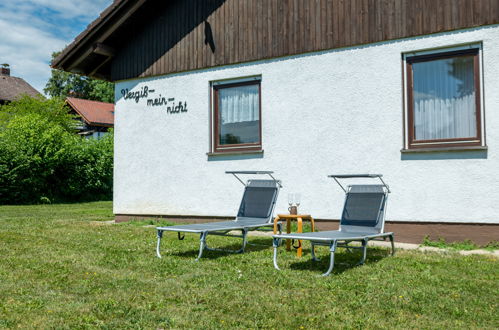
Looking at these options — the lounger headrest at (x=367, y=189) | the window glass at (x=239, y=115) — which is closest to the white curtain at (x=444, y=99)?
the lounger headrest at (x=367, y=189)

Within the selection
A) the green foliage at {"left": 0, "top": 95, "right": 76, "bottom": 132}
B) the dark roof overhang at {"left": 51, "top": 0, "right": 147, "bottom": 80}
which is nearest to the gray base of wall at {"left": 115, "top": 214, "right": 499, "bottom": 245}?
the dark roof overhang at {"left": 51, "top": 0, "right": 147, "bottom": 80}

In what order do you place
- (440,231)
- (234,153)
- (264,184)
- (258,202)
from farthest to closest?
1. (234,153)
2. (264,184)
3. (258,202)
4. (440,231)

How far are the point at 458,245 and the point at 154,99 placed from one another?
22.0ft

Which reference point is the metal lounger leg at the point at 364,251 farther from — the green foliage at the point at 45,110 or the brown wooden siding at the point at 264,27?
the green foliage at the point at 45,110

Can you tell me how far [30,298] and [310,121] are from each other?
229 inches

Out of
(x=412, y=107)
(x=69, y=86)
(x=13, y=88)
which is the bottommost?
(x=412, y=107)

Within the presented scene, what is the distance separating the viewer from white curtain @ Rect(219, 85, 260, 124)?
10.2 m

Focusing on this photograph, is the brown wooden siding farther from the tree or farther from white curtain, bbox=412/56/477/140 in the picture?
the tree

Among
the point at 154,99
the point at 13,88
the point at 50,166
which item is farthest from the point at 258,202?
the point at 13,88

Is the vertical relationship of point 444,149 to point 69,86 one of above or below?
below

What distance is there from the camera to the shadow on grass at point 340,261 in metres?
6.11

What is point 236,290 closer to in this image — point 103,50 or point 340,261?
point 340,261

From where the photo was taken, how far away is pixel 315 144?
9.22m

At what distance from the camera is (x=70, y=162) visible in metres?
20.3
